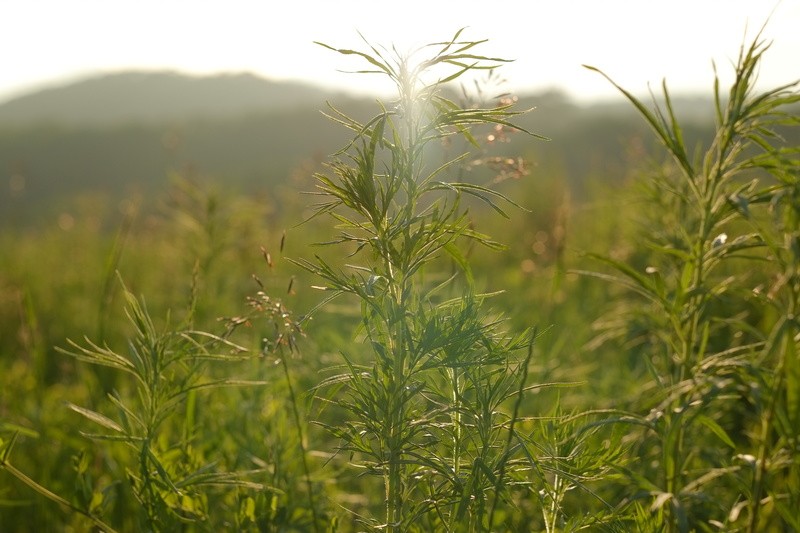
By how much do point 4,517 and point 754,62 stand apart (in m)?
2.85

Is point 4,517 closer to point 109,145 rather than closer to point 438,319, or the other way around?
point 438,319

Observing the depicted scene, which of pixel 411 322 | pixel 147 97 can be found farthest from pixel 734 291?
pixel 147 97

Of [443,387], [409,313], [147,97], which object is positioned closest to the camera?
[409,313]

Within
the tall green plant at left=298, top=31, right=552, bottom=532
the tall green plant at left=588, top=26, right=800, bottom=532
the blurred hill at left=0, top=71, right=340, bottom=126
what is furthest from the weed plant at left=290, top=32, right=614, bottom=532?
the blurred hill at left=0, top=71, right=340, bottom=126

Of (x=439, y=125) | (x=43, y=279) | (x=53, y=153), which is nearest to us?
(x=439, y=125)

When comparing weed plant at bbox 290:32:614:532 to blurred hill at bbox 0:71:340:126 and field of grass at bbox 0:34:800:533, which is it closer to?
field of grass at bbox 0:34:800:533

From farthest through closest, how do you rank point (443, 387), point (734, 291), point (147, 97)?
point (147, 97) → point (443, 387) → point (734, 291)

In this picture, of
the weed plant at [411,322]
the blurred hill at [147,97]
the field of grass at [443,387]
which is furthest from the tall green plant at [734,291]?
the blurred hill at [147,97]

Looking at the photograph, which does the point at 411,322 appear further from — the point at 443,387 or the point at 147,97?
the point at 147,97

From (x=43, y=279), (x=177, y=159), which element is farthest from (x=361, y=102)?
(x=43, y=279)

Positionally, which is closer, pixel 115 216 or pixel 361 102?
pixel 115 216

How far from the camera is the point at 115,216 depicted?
762 inches

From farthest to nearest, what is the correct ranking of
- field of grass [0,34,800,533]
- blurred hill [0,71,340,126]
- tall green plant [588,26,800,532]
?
1. blurred hill [0,71,340,126]
2. field of grass [0,34,800,533]
3. tall green plant [588,26,800,532]

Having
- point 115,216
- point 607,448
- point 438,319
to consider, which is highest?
point 438,319
